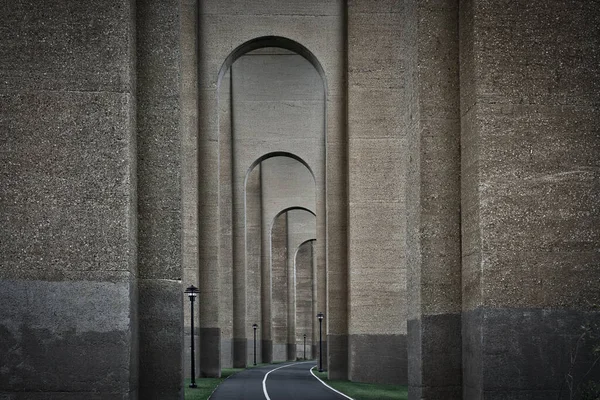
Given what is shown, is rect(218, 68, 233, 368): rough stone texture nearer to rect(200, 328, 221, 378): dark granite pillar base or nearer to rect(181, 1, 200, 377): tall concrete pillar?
rect(200, 328, 221, 378): dark granite pillar base

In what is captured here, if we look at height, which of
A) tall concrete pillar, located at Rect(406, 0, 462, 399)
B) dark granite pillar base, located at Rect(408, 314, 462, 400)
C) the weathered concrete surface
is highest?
the weathered concrete surface

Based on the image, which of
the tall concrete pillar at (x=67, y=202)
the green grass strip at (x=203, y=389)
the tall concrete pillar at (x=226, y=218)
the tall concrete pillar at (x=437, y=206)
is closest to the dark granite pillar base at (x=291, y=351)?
the tall concrete pillar at (x=226, y=218)

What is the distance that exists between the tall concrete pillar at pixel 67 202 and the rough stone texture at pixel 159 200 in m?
0.49

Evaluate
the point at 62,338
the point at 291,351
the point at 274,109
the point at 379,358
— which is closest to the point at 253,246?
the point at 274,109

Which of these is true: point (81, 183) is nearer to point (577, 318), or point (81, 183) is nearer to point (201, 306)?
point (577, 318)

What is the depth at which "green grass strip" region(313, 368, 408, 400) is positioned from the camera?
72.3ft

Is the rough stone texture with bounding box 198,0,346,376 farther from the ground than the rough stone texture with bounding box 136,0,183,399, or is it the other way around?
the rough stone texture with bounding box 198,0,346,376

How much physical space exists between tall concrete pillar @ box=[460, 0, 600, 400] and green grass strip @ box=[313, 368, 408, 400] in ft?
34.8

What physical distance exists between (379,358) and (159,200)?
17481 mm

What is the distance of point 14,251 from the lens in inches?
439

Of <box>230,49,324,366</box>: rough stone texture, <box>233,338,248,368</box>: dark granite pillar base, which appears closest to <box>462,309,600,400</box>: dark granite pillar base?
<box>230,49,324,366</box>: rough stone texture

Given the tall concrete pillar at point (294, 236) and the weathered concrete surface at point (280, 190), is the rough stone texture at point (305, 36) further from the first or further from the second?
the tall concrete pillar at point (294, 236)

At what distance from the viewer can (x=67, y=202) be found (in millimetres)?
11328

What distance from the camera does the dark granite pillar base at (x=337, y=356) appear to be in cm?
3055
